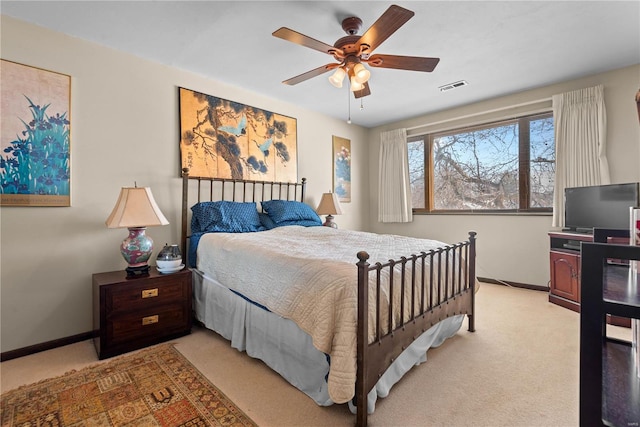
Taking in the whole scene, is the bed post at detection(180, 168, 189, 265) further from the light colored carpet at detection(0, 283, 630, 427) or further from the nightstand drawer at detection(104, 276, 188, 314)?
the light colored carpet at detection(0, 283, 630, 427)

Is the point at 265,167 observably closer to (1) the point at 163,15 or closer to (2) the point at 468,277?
(1) the point at 163,15

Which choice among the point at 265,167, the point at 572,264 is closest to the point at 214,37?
the point at 265,167

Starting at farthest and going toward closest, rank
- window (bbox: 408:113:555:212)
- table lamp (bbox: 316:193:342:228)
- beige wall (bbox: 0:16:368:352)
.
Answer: table lamp (bbox: 316:193:342:228)
window (bbox: 408:113:555:212)
beige wall (bbox: 0:16:368:352)

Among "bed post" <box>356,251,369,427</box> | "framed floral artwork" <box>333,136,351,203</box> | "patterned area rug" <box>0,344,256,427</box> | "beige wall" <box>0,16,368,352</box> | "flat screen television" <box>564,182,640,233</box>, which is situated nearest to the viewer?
"bed post" <box>356,251,369,427</box>

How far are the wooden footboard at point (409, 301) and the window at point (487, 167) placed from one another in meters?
2.00

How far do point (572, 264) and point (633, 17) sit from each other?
2.20 m

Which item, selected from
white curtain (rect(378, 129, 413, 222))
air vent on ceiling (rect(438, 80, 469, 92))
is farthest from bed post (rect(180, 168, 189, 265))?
white curtain (rect(378, 129, 413, 222))

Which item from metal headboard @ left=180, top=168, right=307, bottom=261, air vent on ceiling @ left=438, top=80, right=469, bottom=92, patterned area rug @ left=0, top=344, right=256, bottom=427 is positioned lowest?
patterned area rug @ left=0, top=344, right=256, bottom=427

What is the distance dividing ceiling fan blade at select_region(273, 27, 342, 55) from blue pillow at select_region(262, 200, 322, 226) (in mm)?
1885

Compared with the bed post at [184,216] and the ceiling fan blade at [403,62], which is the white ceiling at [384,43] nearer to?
the ceiling fan blade at [403,62]

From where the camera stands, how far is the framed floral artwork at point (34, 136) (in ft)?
7.18

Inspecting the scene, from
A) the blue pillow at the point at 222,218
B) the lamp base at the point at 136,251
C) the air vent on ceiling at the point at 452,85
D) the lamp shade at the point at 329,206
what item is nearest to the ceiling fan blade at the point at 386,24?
the air vent on ceiling at the point at 452,85

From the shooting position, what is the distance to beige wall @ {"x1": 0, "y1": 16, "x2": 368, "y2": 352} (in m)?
2.24

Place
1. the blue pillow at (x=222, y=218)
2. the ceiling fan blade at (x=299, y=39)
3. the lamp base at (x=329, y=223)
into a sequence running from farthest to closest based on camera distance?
1. the lamp base at (x=329, y=223)
2. the blue pillow at (x=222, y=218)
3. the ceiling fan blade at (x=299, y=39)
